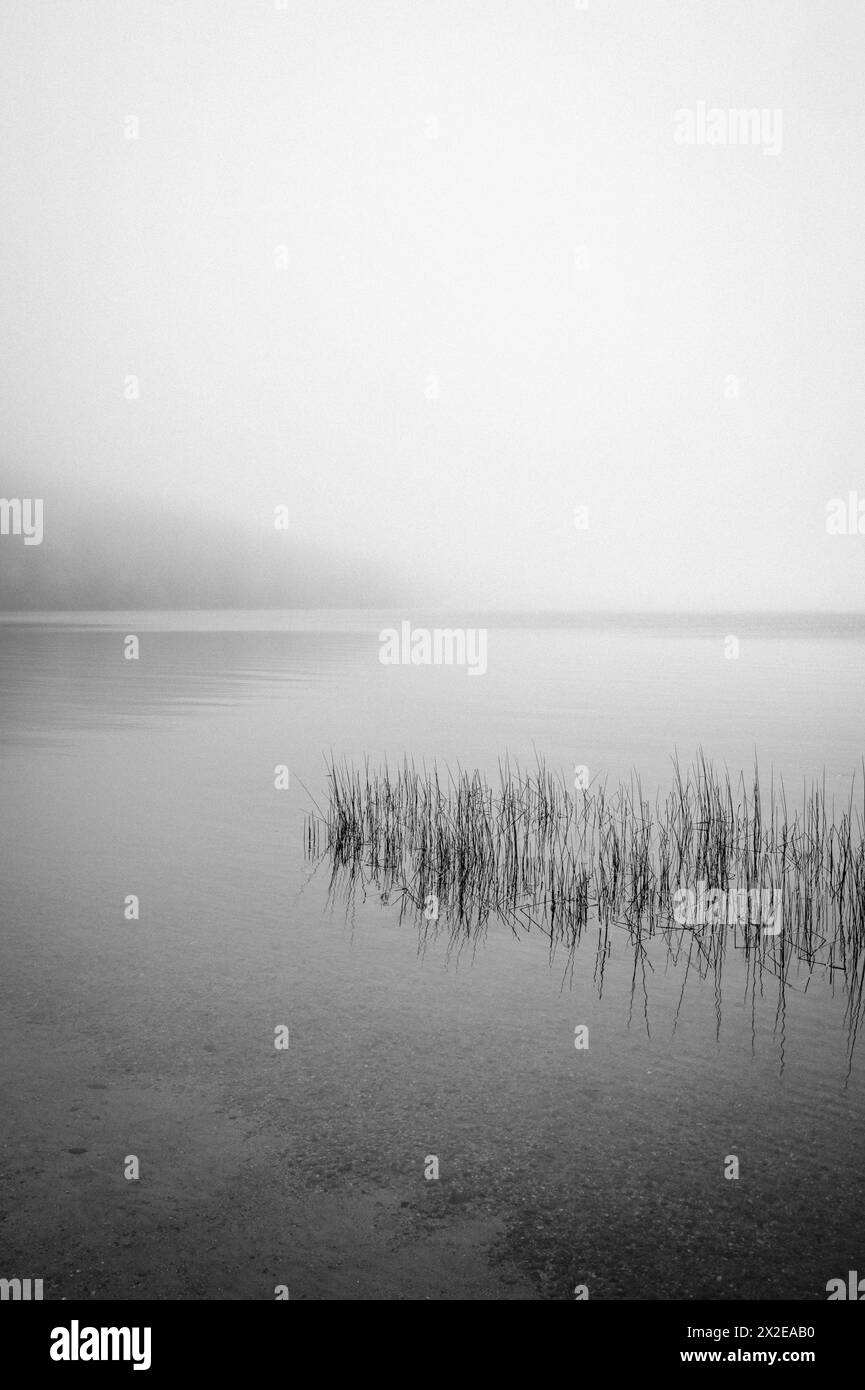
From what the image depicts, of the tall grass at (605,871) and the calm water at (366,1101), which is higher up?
the tall grass at (605,871)

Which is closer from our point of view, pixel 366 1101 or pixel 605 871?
pixel 366 1101

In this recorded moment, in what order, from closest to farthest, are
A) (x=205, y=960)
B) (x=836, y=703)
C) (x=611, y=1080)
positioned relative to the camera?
1. (x=611, y=1080)
2. (x=205, y=960)
3. (x=836, y=703)

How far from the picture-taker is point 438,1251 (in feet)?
15.2

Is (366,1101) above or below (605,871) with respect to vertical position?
below

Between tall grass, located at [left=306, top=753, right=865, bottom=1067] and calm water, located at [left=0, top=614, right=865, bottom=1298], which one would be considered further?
tall grass, located at [left=306, top=753, right=865, bottom=1067]

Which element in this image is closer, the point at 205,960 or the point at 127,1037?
the point at 127,1037

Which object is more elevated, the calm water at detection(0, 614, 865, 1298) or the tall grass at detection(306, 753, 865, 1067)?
the tall grass at detection(306, 753, 865, 1067)

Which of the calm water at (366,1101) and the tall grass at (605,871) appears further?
the tall grass at (605,871)

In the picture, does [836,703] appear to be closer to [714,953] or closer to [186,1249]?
→ [714,953]
